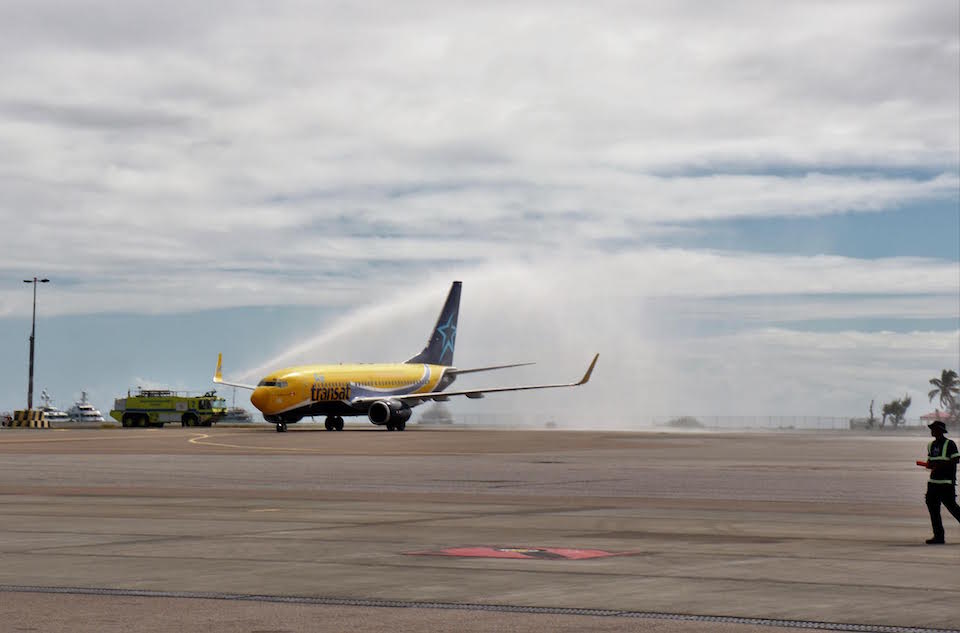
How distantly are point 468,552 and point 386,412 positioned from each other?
238 feet

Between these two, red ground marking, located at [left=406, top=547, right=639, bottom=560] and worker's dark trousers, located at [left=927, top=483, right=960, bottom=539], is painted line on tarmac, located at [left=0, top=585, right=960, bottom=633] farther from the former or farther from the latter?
worker's dark trousers, located at [left=927, top=483, right=960, bottom=539]

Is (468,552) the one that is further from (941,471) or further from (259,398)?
(259,398)

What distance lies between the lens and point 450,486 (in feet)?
110

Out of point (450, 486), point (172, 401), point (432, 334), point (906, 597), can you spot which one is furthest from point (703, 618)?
point (172, 401)

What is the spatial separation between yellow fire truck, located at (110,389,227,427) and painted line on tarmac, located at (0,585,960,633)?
3919 inches

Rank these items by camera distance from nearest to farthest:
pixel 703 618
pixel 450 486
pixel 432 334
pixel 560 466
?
pixel 703 618 < pixel 450 486 < pixel 560 466 < pixel 432 334

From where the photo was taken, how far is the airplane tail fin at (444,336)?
106 metres

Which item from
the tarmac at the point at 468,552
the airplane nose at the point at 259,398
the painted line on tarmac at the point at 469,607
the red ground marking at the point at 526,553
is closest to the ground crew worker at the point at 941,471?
the tarmac at the point at 468,552

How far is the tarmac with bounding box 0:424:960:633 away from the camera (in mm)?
13078

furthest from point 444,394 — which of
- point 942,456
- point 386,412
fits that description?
point 942,456

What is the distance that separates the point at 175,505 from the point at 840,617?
1712 cm

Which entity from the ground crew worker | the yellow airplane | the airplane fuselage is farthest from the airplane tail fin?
the ground crew worker

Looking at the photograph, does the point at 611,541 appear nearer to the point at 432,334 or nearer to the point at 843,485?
the point at 843,485

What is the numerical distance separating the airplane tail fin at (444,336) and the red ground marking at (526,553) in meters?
85.5
